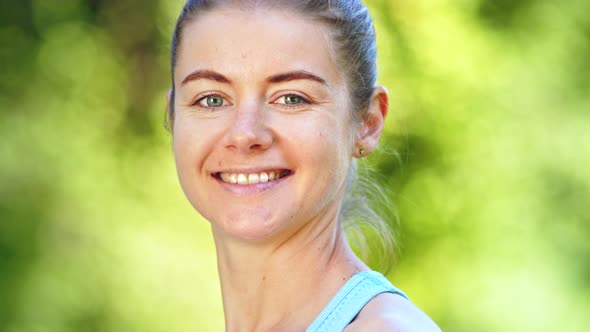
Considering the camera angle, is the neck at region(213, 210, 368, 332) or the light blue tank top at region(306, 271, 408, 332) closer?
the light blue tank top at region(306, 271, 408, 332)

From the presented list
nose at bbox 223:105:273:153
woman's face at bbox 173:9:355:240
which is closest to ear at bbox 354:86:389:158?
woman's face at bbox 173:9:355:240

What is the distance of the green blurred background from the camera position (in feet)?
15.9

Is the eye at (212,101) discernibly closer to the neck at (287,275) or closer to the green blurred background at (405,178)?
the neck at (287,275)

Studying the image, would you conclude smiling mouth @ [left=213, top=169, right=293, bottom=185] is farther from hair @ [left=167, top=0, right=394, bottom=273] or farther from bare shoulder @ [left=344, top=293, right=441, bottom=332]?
bare shoulder @ [left=344, top=293, right=441, bottom=332]

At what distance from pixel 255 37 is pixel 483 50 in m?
3.15

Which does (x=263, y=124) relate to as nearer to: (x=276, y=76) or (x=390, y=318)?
(x=276, y=76)

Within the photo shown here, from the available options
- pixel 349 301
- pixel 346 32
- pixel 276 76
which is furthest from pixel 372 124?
pixel 349 301

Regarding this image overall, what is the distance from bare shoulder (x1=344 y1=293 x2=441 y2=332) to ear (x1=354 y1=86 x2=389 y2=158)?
1.50ft

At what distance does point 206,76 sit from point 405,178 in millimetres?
3035

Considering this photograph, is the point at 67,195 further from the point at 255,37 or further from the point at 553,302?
the point at 255,37

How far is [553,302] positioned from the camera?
4754 millimetres

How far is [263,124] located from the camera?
200 centimetres

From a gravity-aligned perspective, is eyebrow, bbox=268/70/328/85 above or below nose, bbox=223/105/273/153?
above

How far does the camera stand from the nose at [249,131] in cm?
197
